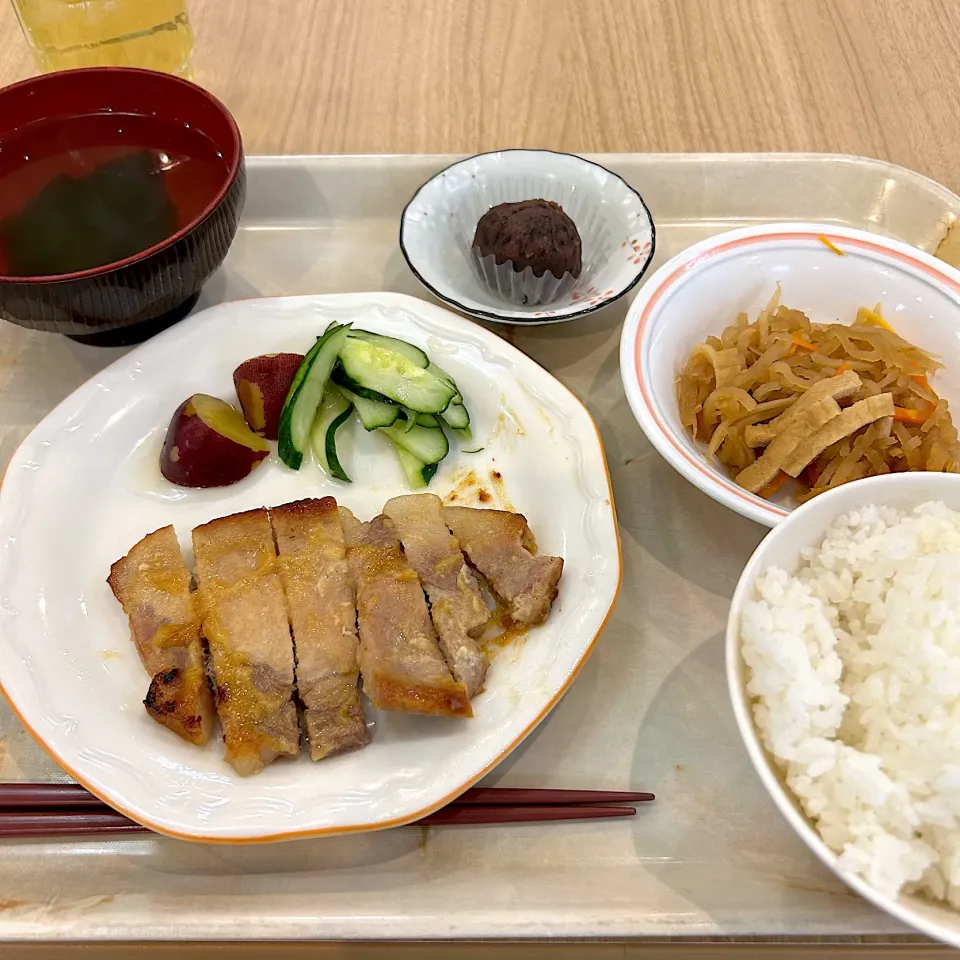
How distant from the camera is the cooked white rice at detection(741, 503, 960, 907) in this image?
1148mm

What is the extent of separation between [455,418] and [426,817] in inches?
34.4

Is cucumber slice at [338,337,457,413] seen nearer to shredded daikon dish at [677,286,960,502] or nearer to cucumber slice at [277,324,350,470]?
cucumber slice at [277,324,350,470]

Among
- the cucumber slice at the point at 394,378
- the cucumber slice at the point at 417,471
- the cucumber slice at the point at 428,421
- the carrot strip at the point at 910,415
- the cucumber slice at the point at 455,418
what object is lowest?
the cucumber slice at the point at 417,471

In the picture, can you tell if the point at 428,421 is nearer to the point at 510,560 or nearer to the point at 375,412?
the point at 375,412

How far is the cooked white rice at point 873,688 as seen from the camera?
1.15 meters

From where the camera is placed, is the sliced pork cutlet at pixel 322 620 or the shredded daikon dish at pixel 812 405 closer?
the sliced pork cutlet at pixel 322 620

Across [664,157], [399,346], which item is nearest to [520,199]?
[664,157]

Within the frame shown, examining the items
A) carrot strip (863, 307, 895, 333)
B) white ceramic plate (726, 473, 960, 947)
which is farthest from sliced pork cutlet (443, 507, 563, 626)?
carrot strip (863, 307, 895, 333)

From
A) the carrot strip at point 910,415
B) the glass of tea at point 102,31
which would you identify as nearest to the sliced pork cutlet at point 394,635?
the carrot strip at point 910,415

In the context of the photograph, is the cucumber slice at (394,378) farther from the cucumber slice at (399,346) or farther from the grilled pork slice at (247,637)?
the grilled pork slice at (247,637)

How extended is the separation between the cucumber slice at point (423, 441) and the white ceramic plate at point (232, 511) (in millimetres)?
56

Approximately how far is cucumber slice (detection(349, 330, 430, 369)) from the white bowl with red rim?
475mm

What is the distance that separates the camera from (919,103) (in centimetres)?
281

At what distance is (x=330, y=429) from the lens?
192 centimetres
